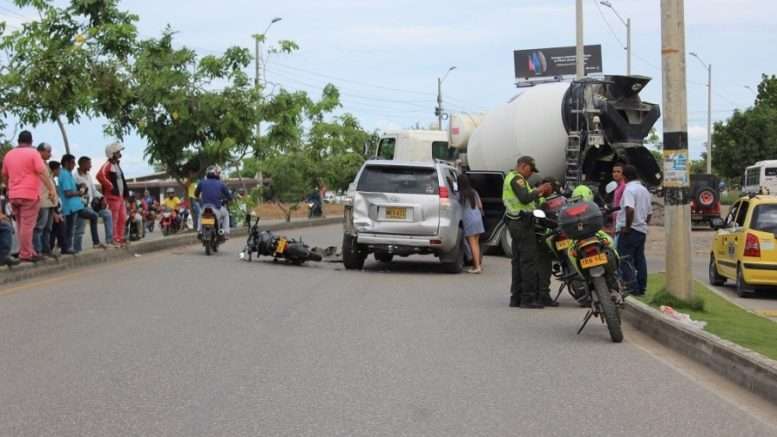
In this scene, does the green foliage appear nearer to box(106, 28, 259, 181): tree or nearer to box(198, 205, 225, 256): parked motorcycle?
box(106, 28, 259, 181): tree

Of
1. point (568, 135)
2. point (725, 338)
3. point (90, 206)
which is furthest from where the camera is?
point (568, 135)

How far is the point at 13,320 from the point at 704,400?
7.16 meters

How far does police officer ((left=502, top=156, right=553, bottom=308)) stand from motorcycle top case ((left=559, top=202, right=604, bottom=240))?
2226mm

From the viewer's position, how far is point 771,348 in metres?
9.64

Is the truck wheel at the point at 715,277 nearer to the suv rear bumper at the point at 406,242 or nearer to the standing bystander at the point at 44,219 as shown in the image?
the suv rear bumper at the point at 406,242

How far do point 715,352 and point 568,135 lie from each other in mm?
12517

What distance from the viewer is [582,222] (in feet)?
35.2

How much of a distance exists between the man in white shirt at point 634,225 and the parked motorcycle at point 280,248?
6.92m

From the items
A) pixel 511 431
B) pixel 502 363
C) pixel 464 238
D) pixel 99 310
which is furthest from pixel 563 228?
pixel 464 238

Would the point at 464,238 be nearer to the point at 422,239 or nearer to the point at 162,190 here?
the point at 422,239

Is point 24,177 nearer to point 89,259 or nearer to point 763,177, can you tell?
point 89,259

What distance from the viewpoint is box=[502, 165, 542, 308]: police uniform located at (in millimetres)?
13102

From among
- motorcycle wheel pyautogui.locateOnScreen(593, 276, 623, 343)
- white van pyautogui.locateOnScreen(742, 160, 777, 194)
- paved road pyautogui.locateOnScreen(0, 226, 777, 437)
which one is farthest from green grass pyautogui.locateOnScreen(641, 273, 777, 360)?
white van pyautogui.locateOnScreen(742, 160, 777, 194)

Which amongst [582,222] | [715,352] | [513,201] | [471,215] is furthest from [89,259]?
[715,352]
